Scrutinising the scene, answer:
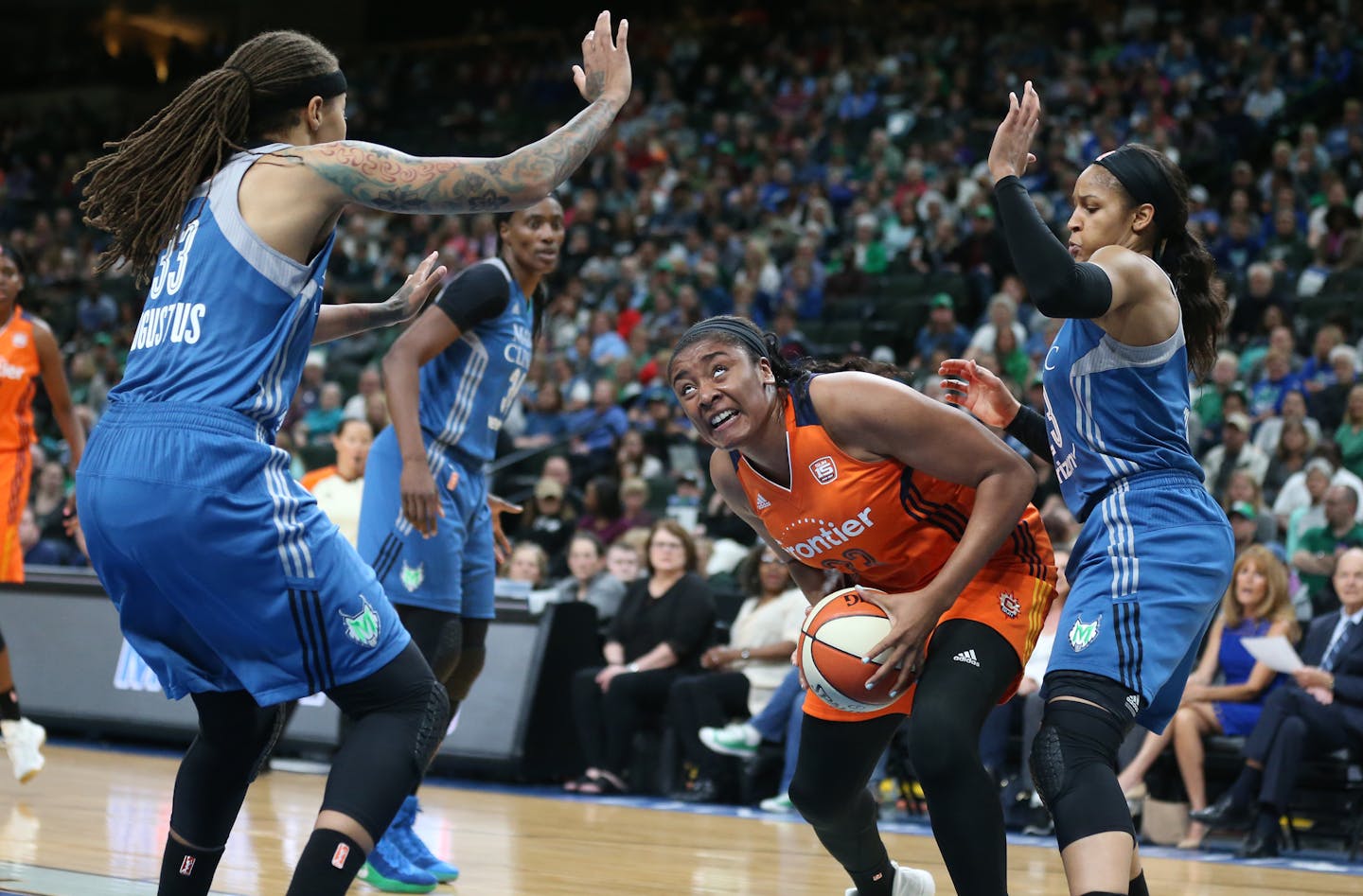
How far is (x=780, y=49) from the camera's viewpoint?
2075 cm

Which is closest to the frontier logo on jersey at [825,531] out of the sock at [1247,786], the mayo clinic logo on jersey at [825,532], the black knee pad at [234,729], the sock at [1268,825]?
the mayo clinic logo on jersey at [825,532]

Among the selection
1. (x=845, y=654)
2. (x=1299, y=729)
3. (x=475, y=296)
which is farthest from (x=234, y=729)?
(x=1299, y=729)

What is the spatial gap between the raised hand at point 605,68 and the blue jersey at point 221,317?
0.71 meters

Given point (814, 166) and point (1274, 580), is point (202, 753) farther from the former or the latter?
point (814, 166)

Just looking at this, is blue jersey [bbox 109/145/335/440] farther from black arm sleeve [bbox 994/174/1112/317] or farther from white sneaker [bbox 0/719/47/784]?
white sneaker [bbox 0/719/47/784]

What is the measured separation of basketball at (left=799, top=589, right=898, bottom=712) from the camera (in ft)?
11.4

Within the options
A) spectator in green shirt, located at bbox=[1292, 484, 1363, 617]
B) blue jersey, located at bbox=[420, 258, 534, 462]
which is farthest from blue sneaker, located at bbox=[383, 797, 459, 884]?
spectator in green shirt, located at bbox=[1292, 484, 1363, 617]

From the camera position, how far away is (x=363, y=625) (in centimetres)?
304

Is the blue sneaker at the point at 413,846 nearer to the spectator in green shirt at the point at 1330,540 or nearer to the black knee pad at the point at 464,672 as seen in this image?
the black knee pad at the point at 464,672

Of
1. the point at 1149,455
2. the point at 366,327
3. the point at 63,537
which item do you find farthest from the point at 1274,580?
the point at 63,537

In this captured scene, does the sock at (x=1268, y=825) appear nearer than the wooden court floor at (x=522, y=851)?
No

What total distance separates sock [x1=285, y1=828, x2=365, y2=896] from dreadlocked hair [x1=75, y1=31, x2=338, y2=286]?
1.30 meters

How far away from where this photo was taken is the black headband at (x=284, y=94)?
10.6 ft

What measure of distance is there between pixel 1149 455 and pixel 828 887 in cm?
247
